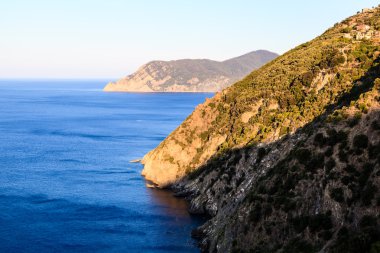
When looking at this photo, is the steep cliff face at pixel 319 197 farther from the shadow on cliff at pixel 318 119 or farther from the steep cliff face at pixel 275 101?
the steep cliff face at pixel 275 101

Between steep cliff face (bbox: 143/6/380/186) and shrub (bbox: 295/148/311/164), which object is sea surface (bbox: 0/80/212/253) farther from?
shrub (bbox: 295/148/311/164)

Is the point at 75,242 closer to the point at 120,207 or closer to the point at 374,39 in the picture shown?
the point at 120,207

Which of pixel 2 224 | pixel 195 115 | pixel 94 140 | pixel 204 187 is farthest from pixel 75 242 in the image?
pixel 94 140

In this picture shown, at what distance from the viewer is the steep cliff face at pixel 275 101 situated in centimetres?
8962

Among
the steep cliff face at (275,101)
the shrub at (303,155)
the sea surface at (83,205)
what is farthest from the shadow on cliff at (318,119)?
the sea surface at (83,205)

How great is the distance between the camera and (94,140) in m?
176

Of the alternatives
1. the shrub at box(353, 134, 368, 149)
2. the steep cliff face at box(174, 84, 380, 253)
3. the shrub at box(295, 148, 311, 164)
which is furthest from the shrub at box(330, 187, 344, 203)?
the shrub at box(295, 148, 311, 164)

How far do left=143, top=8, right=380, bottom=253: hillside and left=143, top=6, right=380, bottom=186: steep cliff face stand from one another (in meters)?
0.31

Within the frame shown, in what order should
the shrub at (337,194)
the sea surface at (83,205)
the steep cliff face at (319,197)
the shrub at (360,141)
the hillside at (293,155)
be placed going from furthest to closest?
the sea surface at (83,205) → the shrub at (360,141) → the shrub at (337,194) → the hillside at (293,155) → the steep cliff face at (319,197)

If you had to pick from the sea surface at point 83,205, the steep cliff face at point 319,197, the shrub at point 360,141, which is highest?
the shrub at point 360,141

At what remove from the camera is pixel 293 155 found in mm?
67562

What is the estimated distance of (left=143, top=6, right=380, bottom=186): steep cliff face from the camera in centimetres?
8962

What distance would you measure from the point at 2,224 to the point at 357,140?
6632 cm

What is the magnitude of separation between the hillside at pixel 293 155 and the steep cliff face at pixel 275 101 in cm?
31
